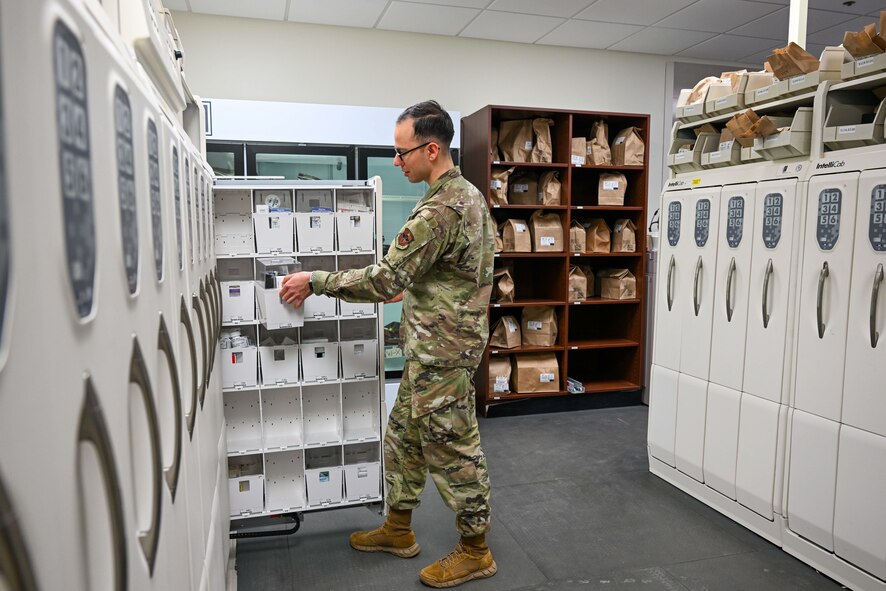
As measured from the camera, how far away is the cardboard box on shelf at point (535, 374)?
4605 mm

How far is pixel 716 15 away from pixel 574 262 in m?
2.16

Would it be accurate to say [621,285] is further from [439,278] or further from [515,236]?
[439,278]

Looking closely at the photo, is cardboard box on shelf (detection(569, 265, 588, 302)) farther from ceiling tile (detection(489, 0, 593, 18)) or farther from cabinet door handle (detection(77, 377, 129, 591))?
cabinet door handle (detection(77, 377, 129, 591))

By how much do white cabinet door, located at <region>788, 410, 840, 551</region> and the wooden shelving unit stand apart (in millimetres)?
2216

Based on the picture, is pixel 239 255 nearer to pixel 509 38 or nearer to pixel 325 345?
pixel 325 345

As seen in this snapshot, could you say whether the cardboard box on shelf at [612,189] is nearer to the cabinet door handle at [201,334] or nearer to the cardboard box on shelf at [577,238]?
the cardboard box on shelf at [577,238]

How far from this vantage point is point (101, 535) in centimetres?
53

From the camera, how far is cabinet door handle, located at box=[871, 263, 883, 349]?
2176 millimetres

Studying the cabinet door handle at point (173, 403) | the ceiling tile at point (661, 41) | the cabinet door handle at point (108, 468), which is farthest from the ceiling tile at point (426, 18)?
the cabinet door handle at point (108, 468)

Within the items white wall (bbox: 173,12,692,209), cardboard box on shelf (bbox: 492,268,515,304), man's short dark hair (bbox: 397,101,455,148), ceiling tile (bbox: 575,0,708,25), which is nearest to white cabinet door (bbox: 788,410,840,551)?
man's short dark hair (bbox: 397,101,455,148)

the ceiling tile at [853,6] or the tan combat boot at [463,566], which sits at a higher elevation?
the ceiling tile at [853,6]

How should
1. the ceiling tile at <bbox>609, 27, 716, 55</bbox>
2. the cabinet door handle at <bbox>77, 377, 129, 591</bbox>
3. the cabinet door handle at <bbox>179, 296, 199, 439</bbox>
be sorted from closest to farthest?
1. the cabinet door handle at <bbox>77, 377, 129, 591</bbox>
2. the cabinet door handle at <bbox>179, 296, 199, 439</bbox>
3. the ceiling tile at <bbox>609, 27, 716, 55</bbox>

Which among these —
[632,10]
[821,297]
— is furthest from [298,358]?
[632,10]

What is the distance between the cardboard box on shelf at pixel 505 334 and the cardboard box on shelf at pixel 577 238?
0.75 m
